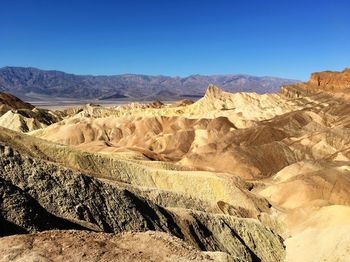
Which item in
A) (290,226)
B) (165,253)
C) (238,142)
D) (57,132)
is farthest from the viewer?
(57,132)

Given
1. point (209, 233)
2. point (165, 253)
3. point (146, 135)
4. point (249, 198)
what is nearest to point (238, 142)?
point (146, 135)

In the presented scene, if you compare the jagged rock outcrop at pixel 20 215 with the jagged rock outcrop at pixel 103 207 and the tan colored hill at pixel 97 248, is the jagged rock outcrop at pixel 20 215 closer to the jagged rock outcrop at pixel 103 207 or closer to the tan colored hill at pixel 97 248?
the tan colored hill at pixel 97 248

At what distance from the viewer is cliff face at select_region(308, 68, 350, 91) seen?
144875 millimetres

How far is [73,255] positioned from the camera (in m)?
A: 16.1

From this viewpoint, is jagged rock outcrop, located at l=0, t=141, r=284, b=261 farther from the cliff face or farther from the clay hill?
the cliff face

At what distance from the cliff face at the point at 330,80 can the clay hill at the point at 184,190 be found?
1261 inches

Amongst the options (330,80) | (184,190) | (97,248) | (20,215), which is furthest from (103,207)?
(330,80)

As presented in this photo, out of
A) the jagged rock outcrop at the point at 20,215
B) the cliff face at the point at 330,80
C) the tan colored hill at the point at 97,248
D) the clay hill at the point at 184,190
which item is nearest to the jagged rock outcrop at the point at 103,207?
the clay hill at the point at 184,190

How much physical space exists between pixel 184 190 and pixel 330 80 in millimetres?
116074

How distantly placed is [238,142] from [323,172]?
29.6 metres

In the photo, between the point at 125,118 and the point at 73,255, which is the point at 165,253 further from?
the point at 125,118

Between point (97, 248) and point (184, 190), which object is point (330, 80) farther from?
point (97, 248)

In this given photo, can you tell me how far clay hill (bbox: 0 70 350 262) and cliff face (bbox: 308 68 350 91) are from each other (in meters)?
32.0

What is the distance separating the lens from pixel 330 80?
150750mm
